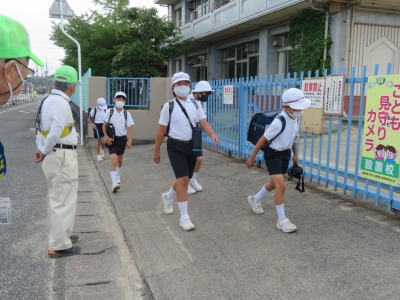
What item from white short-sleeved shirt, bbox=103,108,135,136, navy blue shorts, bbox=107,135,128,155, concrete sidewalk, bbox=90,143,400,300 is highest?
white short-sleeved shirt, bbox=103,108,135,136

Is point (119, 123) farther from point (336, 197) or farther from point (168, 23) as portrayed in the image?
point (168, 23)

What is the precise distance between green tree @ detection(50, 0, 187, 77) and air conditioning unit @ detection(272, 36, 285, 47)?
223 inches

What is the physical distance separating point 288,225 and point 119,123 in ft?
11.5

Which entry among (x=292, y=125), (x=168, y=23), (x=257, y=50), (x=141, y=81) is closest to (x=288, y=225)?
(x=292, y=125)

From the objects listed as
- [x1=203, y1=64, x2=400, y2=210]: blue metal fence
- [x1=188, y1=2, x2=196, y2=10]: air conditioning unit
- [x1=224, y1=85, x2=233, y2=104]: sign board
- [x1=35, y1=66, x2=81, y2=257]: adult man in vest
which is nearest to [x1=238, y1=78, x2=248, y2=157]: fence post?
[x1=203, y1=64, x2=400, y2=210]: blue metal fence

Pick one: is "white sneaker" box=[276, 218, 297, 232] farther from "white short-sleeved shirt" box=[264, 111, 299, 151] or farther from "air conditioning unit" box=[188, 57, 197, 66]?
"air conditioning unit" box=[188, 57, 197, 66]

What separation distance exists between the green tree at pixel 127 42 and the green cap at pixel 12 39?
51.9 feet

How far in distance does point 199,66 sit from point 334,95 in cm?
1922

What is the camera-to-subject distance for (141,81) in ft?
39.2

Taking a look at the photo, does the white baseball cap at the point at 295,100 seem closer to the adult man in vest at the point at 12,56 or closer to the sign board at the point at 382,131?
the sign board at the point at 382,131

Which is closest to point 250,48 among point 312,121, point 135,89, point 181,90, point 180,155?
point 135,89

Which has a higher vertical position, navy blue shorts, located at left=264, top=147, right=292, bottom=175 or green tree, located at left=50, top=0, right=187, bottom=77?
green tree, located at left=50, top=0, right=187, bottom=77

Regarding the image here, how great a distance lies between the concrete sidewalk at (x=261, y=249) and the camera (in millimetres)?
3021

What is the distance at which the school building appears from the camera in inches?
480
